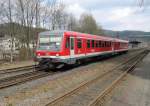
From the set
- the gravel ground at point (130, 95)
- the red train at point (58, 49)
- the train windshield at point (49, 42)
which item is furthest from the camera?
the train windshield at point (49, 42)

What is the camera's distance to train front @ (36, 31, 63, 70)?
16973 millimetres

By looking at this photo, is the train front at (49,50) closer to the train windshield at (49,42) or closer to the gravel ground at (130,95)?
the train windshield at (49,42)

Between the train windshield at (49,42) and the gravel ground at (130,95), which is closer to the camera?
the gravel ground at (130,95)

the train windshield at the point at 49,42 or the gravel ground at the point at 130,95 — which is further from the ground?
the train windshield at the point at 49,42

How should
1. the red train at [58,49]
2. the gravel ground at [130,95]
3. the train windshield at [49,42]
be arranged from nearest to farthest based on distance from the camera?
the gravel ground at [130,95], the red train at [58,49], the train windshield at [49,42]

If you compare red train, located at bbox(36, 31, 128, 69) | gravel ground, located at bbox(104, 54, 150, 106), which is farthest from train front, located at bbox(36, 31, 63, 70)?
gravel ground, located at bbox(104, 54, 150, 106)

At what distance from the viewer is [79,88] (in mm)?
10859

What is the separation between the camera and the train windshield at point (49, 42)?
1719cm

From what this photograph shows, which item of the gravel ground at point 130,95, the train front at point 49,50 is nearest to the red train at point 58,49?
the train front at point 49,50

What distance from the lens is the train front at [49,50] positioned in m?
17.0

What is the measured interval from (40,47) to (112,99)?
9947mm

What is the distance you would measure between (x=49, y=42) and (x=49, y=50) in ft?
2.29

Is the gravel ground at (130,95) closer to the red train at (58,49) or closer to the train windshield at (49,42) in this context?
the red train at (58,49)

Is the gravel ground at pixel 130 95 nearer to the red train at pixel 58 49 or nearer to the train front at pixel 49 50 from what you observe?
the red train at pixel 58 49
